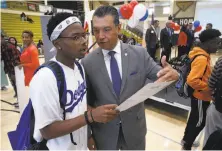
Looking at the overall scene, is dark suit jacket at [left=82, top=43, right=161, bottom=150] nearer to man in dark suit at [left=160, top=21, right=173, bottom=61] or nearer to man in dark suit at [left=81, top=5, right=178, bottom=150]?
man in dark suit at [left=81, top=5, right=178, bottom=150]

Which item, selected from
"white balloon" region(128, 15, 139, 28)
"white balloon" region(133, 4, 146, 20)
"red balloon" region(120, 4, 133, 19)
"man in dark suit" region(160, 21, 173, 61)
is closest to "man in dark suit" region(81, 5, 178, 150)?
"white balloon" region(133, 4, 146, 20)

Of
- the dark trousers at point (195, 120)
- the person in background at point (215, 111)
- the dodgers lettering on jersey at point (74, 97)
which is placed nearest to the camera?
the dodgers lettering on jersey at point (74, 97)

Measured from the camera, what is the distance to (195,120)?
229cm

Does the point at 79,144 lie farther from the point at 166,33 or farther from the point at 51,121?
the point at 166,33

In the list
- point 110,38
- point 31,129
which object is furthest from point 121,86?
point 31,129

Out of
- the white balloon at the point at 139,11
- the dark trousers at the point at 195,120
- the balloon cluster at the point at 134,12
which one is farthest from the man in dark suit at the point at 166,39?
the dark trousers at the point at 195,120

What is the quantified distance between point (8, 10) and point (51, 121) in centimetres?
1531

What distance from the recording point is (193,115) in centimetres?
229

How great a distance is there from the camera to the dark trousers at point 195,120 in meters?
2.17

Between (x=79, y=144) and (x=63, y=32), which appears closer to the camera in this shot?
(x=63, y=32)

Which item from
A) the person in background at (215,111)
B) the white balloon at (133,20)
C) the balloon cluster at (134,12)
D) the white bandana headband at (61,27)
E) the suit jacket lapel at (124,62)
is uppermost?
the balloon cluster at (134,12)

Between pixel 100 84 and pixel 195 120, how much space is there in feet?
5.28

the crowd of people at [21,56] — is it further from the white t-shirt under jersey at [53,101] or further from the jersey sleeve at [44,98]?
the jersey sleeve at [44,98]

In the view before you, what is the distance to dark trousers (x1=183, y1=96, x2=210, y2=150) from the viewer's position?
7.12 ft
